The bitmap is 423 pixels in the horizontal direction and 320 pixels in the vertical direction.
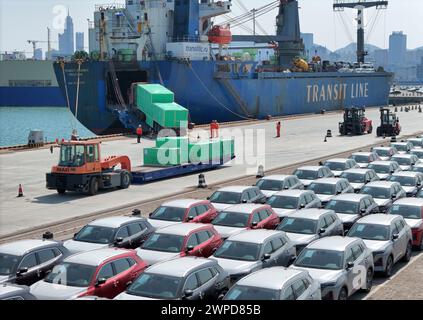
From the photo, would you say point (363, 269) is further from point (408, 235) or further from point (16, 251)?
point (16, 251)

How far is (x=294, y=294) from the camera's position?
11.1 metres

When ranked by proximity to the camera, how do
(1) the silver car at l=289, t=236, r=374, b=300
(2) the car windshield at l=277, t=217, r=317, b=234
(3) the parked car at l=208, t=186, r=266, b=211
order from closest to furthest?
(1) the silver car at l=289, t=236, r=374, b=300
(2) the car windshield at l=277, t=217, r=317, b=234
(3) the parked car at l=208, t=186, r=266, b=211

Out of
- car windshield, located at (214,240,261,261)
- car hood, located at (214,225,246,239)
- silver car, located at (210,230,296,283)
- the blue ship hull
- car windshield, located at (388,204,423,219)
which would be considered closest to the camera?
silver car, located at (210,230,296,283)

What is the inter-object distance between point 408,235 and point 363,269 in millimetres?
3497

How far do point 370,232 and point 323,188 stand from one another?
6.45 meters

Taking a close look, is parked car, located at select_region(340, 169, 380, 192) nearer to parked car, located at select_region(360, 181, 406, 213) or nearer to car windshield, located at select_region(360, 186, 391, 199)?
parked car, located at select_region(360, 181, 406, 213)

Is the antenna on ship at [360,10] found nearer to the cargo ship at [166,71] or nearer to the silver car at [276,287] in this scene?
the cargo ship at [166,71]

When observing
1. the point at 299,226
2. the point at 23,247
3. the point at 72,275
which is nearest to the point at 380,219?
the point at 299,226

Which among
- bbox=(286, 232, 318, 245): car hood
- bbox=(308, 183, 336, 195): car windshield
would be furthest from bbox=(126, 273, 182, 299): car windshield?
bbox=(308, 183, 336, 195): car windshield

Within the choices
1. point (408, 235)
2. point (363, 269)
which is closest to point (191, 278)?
point (363, 269)

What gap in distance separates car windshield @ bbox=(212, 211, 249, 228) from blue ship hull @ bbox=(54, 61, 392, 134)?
3081 centimetres

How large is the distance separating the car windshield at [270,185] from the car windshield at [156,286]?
11719 mm

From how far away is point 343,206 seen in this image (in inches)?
746

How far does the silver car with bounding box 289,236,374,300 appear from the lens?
40.9 feet
